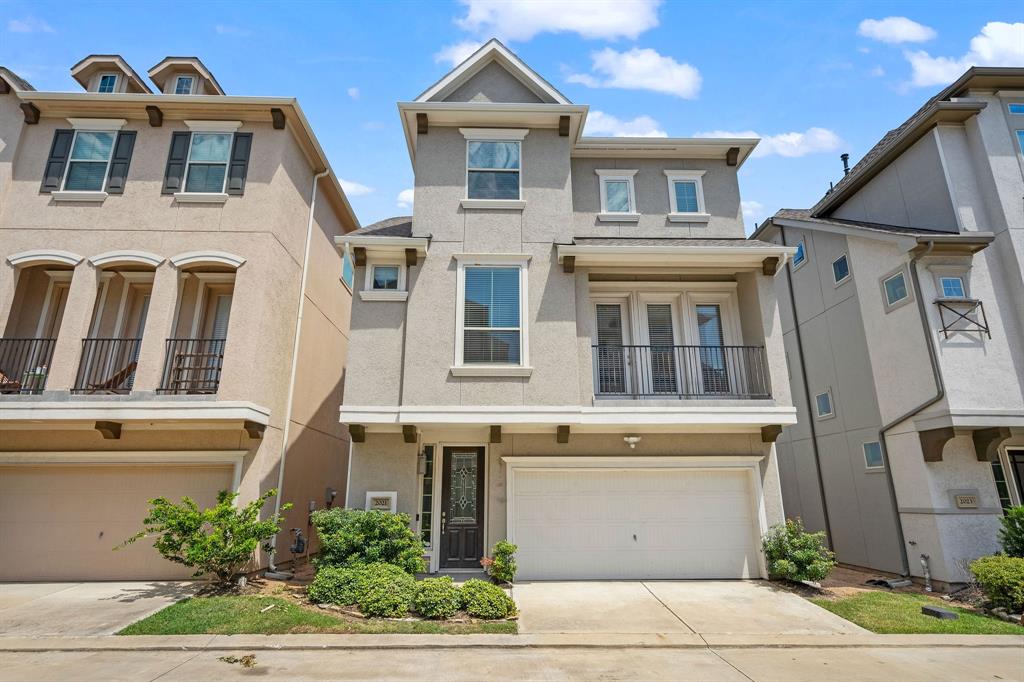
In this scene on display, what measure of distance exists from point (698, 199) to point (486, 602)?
9.88m

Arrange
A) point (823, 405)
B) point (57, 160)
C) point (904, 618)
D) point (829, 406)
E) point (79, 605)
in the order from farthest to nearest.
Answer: point (823, 405), point (829, 406), point (57, 160), point (79, 605), point (904, 618)

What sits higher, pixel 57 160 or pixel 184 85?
pixel 184 85

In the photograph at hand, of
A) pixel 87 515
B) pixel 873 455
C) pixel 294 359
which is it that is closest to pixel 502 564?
pixel 294 359

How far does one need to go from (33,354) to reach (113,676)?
8.44 meters

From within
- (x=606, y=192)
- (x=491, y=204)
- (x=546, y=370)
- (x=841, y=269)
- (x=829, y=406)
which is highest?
(x=606, y=192)

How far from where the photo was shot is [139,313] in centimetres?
1198

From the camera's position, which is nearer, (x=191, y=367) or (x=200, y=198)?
(x=191, y=367)

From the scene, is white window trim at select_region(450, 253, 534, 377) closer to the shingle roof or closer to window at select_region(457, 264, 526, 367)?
window at select_region(457, 264, 526, 367)

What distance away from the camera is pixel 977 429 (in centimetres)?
1015

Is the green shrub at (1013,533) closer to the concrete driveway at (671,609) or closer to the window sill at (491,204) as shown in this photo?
the concrete driveway at (671,609)

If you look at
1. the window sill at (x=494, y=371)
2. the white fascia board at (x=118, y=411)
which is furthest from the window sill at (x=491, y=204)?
the white fascia board at (x=118, y=411)

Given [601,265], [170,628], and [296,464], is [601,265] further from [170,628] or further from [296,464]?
[170,628]

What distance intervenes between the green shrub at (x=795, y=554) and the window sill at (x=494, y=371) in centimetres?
565

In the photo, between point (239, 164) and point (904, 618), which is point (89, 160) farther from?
point (904, 618)
